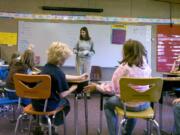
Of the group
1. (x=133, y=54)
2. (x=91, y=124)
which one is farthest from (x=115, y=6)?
(x=133, y=54)

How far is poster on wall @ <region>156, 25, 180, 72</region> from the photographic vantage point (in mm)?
8172

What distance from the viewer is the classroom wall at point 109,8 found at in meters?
8.02

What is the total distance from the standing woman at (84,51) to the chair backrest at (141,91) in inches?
177

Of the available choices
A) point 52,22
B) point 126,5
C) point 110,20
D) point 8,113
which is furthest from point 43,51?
point 8,113

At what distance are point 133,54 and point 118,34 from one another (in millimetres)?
5103

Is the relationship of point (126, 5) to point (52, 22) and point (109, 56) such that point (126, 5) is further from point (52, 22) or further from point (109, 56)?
point (52, 22)

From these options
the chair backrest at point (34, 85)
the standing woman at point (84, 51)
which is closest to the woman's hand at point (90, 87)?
the chair backrest at point (34, 85)

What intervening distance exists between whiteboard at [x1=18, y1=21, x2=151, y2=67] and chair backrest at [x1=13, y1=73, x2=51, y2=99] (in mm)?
5020

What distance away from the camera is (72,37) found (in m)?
8.09

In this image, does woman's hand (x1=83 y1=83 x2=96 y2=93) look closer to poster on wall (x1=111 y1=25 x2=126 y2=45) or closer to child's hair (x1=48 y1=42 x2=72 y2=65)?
child's hair (x1=48 y1=42 x2=72 y2=65)

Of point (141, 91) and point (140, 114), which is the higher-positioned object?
point (141, 91)

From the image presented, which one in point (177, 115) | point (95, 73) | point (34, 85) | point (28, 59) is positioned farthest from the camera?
point (95, 73)

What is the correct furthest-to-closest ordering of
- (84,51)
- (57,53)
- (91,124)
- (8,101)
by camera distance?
(84,51) → (91,124) → (8,101) → (57,53)

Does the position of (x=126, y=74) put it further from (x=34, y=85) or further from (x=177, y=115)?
(x=34, y=85)
